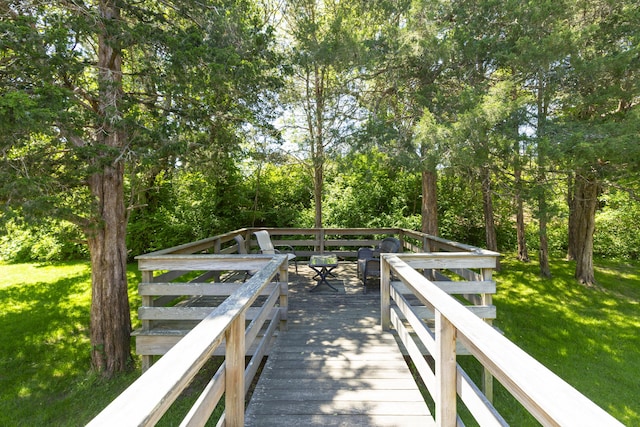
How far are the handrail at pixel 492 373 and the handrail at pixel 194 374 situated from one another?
109cm

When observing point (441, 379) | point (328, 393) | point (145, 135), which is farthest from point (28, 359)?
point (441, 379)

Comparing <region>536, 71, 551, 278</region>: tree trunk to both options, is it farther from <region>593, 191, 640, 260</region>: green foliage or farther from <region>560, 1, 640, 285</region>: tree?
<region>593, 191, 640, 260</region>: green foliage

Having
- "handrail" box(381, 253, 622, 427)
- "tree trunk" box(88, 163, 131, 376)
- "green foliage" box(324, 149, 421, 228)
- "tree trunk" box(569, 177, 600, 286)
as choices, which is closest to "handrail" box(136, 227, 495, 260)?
"green foliage" box(324, 149, 421, 228)

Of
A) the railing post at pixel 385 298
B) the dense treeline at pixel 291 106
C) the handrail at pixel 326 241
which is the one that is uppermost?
the dense treeline at pixel 291 106

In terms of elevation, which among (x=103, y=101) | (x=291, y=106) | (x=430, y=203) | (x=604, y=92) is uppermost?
(x=291, y=106)

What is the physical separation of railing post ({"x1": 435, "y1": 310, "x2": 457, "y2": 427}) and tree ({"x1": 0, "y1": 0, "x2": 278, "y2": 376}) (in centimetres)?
411

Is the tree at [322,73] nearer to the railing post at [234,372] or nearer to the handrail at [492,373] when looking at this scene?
the handrail at [492,373]

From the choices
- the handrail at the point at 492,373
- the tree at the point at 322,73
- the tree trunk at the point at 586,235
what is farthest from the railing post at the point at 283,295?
the tree trunk at the point at 586,235

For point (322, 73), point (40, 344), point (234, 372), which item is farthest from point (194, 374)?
point (322, 73)

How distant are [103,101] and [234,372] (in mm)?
4278

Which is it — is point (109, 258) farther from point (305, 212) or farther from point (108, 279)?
point (305, 212)

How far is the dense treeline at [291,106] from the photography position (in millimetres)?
3957

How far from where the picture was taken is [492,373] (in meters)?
1.20

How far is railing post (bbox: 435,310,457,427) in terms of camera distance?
5.59ft
